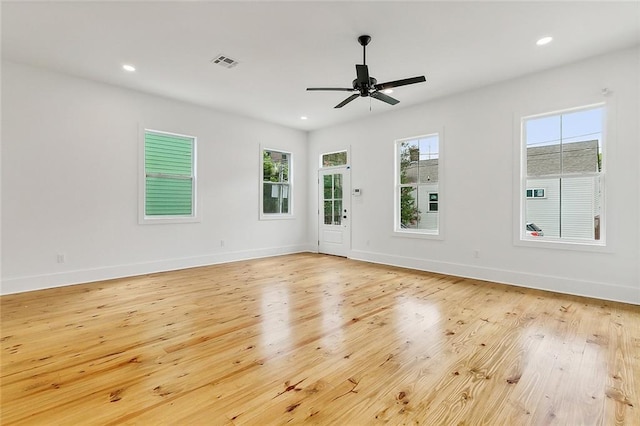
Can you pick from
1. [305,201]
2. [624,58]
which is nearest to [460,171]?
[624,58]

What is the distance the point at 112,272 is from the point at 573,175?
6892 mm

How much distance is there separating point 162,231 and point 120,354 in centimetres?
327

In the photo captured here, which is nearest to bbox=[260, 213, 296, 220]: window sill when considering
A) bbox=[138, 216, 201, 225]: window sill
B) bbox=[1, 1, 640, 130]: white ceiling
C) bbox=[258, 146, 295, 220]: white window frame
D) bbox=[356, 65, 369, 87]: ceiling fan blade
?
bbox=[258, 146, 295, 220]: white window frame

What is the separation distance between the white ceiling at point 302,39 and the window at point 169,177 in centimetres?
100

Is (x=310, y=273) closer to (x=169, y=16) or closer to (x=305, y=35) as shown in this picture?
(x=305, y=35)

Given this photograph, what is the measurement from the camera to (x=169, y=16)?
9.79 feet

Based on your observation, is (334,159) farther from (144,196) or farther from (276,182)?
(144,196)

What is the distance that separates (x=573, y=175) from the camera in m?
4.04

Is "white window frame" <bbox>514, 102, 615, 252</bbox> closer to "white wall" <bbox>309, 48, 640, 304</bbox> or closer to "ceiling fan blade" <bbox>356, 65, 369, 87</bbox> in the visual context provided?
"white wall" <bbox>309, 48, 640, 304</bbox>

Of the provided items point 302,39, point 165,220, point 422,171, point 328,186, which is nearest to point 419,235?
point 422,171

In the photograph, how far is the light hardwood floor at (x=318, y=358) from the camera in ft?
5.57

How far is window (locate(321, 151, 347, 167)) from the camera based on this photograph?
6945 mm

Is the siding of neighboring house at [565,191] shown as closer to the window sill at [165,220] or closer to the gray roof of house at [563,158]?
the gray roof of house at [563,158]

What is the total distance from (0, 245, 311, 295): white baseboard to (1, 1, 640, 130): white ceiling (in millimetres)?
2902
